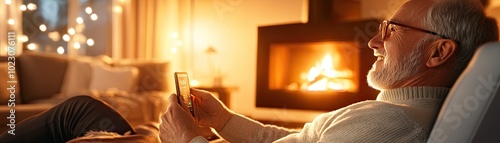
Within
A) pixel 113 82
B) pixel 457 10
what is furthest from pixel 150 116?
pixel 457 10

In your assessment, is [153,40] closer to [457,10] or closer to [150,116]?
[150,116]

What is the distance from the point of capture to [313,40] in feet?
11.2

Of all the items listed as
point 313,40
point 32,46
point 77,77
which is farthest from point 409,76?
point 32,46

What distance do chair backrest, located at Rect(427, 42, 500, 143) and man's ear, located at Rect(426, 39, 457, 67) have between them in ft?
0.95

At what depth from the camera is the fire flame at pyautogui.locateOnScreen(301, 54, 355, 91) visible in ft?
11.0

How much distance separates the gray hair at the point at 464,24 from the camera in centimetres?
96

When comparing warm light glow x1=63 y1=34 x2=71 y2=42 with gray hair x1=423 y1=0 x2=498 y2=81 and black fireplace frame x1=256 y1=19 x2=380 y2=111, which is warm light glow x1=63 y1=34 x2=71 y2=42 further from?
gray hair x1=423 y1=0 x2=498 y2=81

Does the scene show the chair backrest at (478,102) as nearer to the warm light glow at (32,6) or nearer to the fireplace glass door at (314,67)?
the fireplace glass door at (314,67)

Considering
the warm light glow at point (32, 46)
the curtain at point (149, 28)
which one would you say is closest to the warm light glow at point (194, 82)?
the curtain at point (149, 28)

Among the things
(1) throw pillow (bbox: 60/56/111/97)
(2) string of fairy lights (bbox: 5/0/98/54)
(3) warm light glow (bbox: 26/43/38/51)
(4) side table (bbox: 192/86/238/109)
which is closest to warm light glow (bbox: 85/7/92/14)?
(2) string of fairy lights (bbox: 5/0/98/54)

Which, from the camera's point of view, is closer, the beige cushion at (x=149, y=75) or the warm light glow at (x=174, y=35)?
the beige cushion at (x=149, y=75)

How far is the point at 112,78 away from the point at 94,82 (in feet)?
0.54

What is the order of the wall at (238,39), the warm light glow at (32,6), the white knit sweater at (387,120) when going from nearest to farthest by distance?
the white knit sweater at (387,120)
the wall at (238,39)
the warm light glow at (32,6)

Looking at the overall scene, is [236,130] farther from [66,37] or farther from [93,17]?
[93,17]
